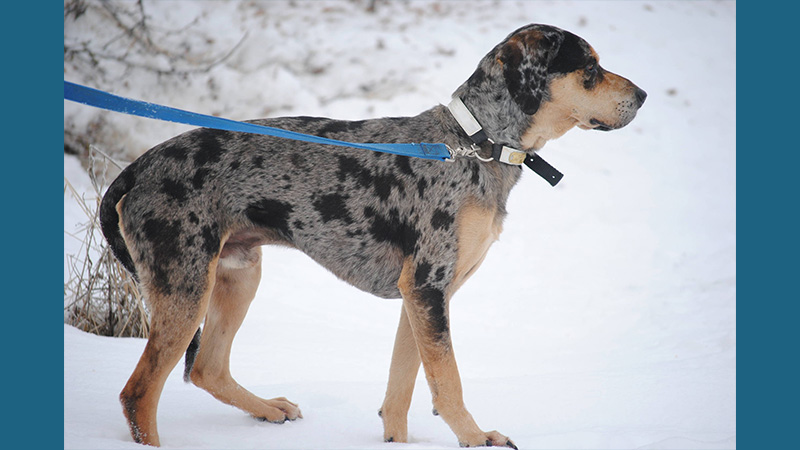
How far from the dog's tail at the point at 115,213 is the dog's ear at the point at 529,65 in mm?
1829

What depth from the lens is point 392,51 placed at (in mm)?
11359

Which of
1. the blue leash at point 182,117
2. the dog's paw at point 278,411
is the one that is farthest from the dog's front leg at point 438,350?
the dog's paw at point 278,411

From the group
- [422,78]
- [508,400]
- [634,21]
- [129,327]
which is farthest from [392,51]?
[508,400]

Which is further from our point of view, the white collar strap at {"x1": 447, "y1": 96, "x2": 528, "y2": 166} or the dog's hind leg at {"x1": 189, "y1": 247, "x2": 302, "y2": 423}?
the dog's hind leg at {"x1": 189, "y1": 247, "x2": 302, "y2": 423}

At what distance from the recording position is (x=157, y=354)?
3.50 m

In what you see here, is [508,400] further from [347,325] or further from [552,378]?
[347,325]

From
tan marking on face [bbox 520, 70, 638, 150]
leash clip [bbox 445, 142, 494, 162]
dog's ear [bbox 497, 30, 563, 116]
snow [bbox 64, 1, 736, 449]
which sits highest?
dog's ear [bbox 497, 30, 563, 116]

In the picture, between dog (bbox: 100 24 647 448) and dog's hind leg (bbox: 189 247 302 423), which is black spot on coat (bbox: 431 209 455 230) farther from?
dog's hind leg (bbox: 189 247 302 423)

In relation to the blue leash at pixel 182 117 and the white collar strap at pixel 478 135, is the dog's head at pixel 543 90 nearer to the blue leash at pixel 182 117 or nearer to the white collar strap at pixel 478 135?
the white collar strap at pixel 478 135

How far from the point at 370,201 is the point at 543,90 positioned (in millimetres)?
951

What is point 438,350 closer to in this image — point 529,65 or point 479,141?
point 479,141

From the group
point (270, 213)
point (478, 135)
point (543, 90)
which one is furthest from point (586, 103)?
point (270, 213)

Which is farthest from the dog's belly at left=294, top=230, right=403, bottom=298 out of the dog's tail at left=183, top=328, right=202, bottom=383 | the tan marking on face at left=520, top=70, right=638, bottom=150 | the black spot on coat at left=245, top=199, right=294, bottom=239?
the tan marking on face at left=520, top=70, right=638, bottom=150

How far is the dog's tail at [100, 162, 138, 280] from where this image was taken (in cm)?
369
